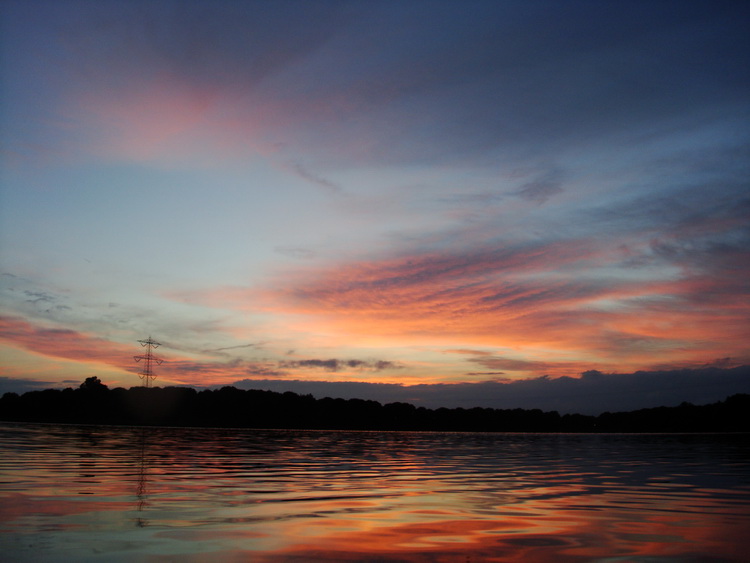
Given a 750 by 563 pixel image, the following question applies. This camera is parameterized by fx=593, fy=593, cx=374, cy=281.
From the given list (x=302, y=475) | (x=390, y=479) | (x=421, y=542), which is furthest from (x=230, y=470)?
(x=421, y=542)

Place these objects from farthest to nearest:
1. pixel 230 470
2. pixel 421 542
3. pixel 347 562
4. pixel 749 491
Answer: pixel 230 470 → pixel 749 491 → pixel 421 542 → pixel 347 562

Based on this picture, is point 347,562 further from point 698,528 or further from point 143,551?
point 698,528

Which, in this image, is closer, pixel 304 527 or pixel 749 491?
pixel 304 527

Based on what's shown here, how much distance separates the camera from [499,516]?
16000 mm

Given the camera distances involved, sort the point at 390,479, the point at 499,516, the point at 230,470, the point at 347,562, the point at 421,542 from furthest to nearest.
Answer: the point at 230,470
the point at 390,479
the point at 499,516
the point at 421,542
the point at 347,562

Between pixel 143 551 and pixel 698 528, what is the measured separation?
1275 cm

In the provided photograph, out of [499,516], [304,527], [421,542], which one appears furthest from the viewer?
[499,516]

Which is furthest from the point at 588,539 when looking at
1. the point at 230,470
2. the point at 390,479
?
the point at 230,470

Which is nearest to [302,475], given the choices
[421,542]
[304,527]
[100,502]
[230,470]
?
[230,470]

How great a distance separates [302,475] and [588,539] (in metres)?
17.6

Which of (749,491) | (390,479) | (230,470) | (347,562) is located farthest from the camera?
(230,470)

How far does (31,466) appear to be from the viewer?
28.0 m

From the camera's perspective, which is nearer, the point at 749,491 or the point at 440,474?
the point at 749,491

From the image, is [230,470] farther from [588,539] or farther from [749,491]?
[749,491]
